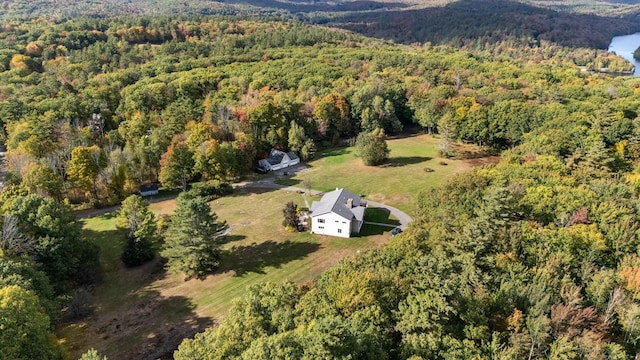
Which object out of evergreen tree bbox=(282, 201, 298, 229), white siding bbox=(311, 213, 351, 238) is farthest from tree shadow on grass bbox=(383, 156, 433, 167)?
evergreen tree bbox=(282, 201, 298, 229)

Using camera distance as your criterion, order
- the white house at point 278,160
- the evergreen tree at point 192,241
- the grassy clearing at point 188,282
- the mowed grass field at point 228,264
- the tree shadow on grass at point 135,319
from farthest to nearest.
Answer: the white house at point 278,160 < the evergreen tree at point 192,241 < the mowed grass field at point 228,264 < the grassy clearing at point 188,282 < the tree shadow on grass at point 135,319

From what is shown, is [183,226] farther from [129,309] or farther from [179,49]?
[179,49]

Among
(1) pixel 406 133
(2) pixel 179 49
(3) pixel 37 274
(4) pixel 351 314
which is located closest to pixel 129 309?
(3) pixel 37 274

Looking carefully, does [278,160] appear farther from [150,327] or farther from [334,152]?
[150,327]

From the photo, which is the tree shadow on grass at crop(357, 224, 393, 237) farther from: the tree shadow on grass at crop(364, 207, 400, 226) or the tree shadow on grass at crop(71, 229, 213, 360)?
the tree shadow on grass at crop(71, 229, 213, 360)

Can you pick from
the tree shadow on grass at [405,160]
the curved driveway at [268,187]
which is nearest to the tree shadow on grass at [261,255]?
the curved driveway at [268,187]

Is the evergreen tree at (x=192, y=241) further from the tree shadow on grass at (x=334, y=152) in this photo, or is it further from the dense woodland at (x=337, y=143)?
the tree shadow on grass at (x=334, y=152)
